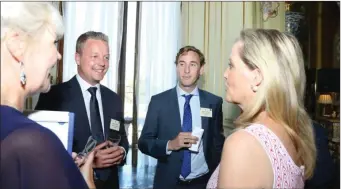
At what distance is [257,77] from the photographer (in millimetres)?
901

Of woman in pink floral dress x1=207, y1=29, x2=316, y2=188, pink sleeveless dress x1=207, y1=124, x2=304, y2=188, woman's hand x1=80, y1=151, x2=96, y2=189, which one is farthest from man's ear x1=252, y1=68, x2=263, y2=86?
woman's hand x1=80, y1=151, x2=96, y2=189

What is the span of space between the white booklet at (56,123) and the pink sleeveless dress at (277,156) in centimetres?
43

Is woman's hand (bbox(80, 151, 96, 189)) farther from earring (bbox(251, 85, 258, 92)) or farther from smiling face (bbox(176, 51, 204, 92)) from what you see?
smiling face (bbox(176, 51, 204, 92))

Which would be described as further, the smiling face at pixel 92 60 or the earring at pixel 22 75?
the smiling face at pixel 92 60

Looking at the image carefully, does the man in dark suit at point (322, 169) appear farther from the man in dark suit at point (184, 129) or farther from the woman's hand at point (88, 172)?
the man in dark suit at point (184, 129)

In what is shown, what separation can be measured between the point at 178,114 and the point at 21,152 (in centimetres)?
184

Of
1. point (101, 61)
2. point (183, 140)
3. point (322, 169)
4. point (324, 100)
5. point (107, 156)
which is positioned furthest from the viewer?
point (324, 100)

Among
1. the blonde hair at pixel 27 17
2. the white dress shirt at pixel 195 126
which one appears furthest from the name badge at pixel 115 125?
the blonde hair at pixel 27 17

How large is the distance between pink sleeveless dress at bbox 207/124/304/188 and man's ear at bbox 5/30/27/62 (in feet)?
1.74

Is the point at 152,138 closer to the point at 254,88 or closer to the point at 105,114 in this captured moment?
the point at 105,114

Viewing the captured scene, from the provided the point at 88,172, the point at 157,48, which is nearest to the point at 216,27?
the point at 157,48

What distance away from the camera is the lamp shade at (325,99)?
497 centimetres

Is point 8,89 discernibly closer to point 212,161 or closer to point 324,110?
point 212,161

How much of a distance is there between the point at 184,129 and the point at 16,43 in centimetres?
185
